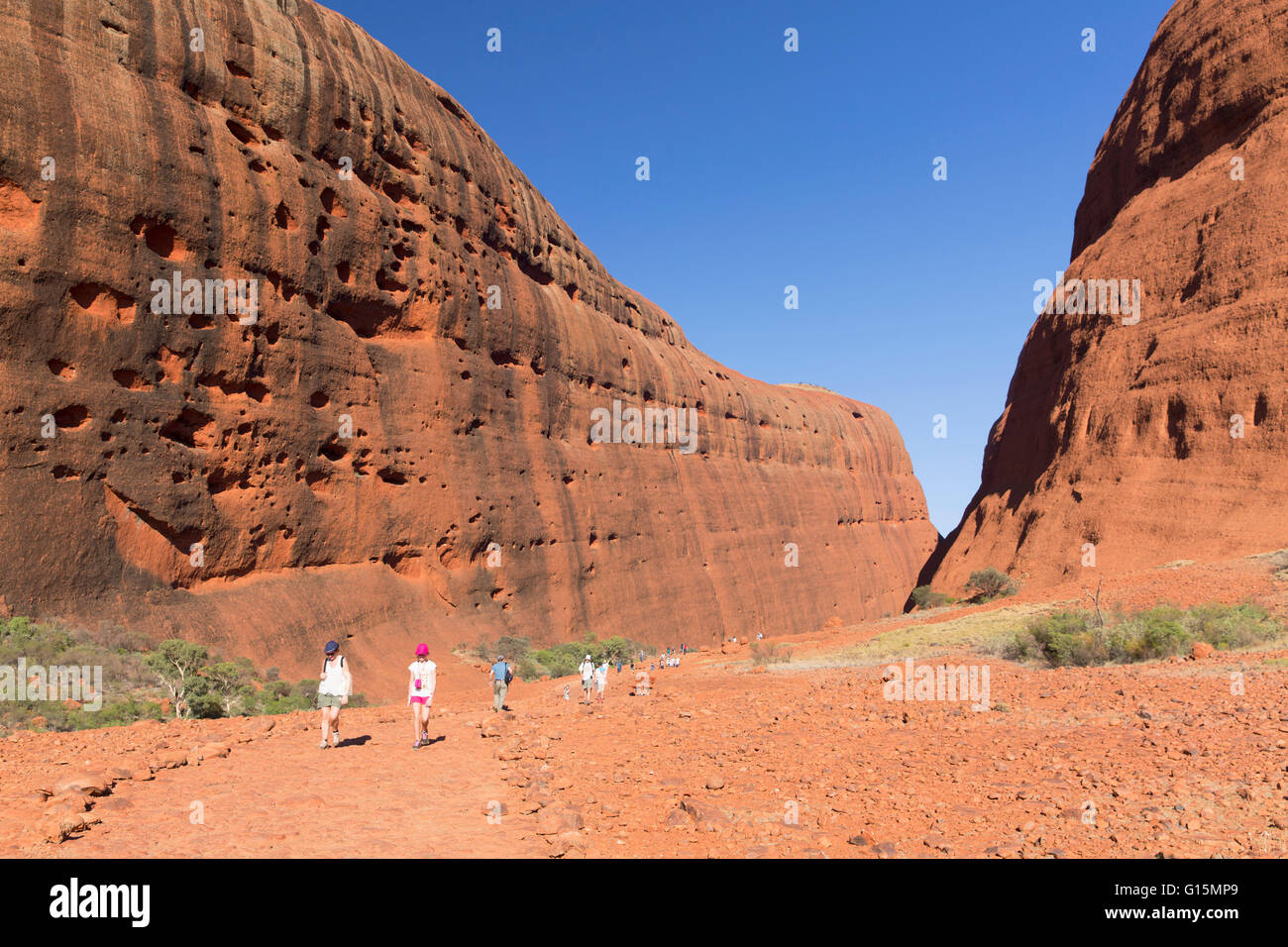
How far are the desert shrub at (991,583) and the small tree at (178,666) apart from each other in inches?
937

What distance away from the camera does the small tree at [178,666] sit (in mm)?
13916

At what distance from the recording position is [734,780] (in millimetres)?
7496

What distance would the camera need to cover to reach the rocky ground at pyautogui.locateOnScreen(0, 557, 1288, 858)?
17.7 ft

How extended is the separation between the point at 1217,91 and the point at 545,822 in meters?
33.5

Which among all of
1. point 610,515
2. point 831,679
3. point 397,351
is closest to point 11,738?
point 831,679

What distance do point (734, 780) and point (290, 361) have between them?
66.9 ft

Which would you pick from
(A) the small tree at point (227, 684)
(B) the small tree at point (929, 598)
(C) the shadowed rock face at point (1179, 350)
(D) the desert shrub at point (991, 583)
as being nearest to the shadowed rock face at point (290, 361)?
(A) the small tree at point (227, 684)

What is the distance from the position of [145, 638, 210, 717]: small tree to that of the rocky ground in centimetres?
352

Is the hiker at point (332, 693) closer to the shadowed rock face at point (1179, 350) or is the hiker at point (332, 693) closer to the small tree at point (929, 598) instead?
the shadowed rock face at point (1179, 350)

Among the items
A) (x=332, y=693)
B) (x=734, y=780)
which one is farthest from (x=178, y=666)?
(x=734, y=780)

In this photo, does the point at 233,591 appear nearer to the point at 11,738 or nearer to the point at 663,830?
the point at 11,738

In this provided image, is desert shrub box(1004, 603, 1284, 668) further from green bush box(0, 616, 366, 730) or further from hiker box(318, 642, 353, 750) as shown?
green bush box(0, 616, 366, 730)

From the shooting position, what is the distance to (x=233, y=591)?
68.4ft

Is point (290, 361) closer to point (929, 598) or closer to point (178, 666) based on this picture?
point (178, 666)
